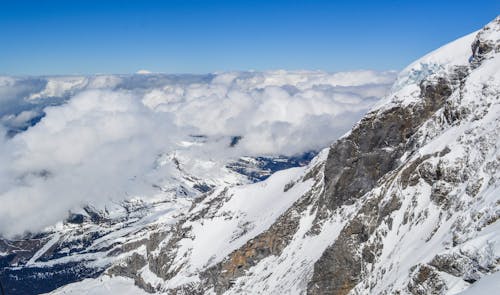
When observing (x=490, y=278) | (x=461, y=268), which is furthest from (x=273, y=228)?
(x=490, y=278)

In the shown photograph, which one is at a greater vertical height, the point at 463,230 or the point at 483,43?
the point at 483,43

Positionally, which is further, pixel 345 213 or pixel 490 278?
pixel 345 213

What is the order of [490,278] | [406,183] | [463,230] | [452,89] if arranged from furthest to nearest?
[452,89]
[406,183]
[463,230]
[490,278]

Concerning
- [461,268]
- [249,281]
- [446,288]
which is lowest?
[249,281]

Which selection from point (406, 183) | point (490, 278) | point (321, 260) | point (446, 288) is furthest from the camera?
point (321, 260)

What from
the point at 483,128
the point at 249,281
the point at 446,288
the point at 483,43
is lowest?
the point at 249,281

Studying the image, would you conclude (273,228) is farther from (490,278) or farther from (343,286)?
(490,278)

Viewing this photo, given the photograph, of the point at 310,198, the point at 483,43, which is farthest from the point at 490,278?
the point at 310,198

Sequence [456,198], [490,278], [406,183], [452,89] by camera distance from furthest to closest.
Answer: [452,89]
[406,183]
[456,198]
[490,278]

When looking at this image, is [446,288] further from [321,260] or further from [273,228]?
[273,228]
